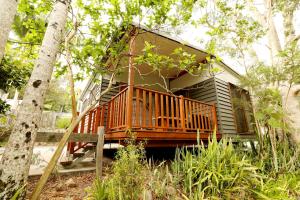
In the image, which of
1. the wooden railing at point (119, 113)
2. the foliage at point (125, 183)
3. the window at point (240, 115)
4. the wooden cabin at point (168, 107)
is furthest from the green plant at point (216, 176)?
the window at point (240, 115)

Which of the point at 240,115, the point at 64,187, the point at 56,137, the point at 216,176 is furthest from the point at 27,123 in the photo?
the point at 240,115

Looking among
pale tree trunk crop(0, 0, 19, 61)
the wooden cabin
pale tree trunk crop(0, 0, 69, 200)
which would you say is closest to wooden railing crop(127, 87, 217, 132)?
the wooden cabin

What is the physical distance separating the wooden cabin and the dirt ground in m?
1.03

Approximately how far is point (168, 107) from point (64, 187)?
2.95 meters

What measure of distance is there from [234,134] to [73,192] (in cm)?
638

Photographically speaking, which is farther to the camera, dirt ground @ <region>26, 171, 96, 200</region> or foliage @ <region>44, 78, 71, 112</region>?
foliage @ <region>44, 78, 71, 112</region>

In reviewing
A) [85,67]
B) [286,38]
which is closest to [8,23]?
[85,67]

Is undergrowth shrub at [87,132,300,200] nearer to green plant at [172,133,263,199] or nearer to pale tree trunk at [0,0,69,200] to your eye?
green plant at [172,133,263,199]

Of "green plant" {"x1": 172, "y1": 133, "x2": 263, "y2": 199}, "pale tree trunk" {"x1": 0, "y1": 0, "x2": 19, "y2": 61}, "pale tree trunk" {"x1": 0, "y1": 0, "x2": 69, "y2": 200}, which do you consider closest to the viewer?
"pale tree trunk" {"x1": 0, "y1": 0, "x2": 19, "y2": 61}

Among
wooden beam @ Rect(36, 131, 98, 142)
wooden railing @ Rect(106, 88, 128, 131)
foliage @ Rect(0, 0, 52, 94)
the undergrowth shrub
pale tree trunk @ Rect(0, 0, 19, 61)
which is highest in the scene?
foliage @ Rect(0, 0, 52, 94)

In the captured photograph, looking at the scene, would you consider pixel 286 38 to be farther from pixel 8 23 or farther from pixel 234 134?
pixel 8 23

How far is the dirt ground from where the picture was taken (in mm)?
2746

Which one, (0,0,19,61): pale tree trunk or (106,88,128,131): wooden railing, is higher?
(0,0,19,61): pale tree trunk

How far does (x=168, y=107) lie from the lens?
4.53 meters
